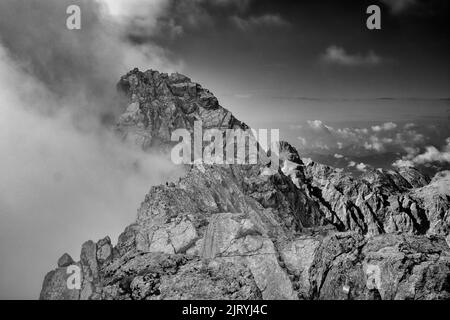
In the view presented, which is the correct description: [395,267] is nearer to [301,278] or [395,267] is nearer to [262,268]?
[301,278]

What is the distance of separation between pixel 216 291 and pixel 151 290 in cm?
473

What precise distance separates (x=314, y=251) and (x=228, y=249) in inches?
327

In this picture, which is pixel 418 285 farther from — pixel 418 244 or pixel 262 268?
pixel 262 268

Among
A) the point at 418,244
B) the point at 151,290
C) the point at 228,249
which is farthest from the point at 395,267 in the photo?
the point at 151,290

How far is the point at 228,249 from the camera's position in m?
37.2

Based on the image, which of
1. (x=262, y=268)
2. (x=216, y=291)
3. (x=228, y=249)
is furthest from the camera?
(x=228, y=249)

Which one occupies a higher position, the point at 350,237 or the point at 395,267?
the point at 350,237

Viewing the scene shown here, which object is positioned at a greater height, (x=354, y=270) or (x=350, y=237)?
(x=350, y=237)

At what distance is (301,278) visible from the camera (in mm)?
33094
